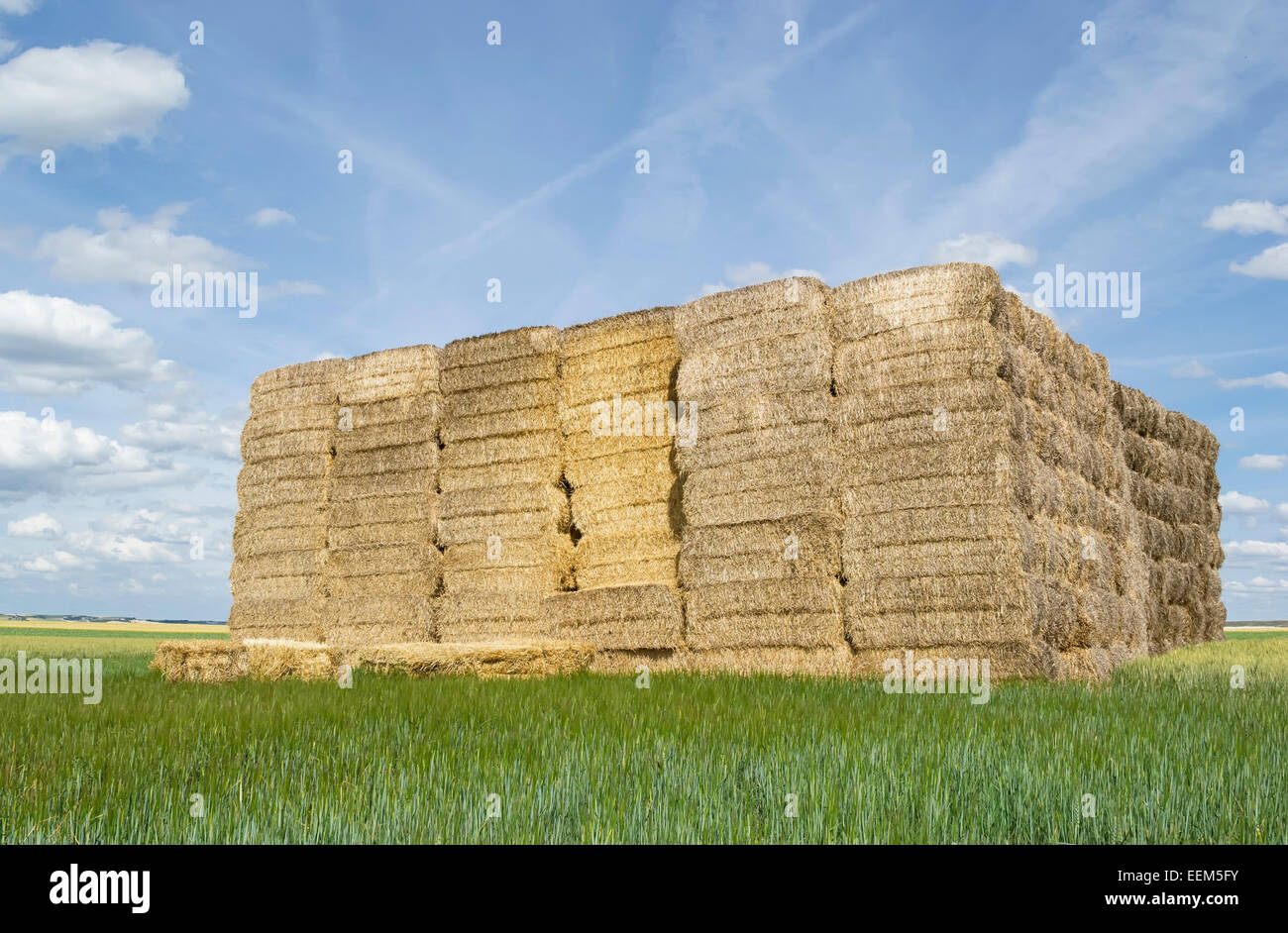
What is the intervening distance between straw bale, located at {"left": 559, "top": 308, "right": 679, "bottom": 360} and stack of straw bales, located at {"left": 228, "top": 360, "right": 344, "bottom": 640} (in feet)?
14.7

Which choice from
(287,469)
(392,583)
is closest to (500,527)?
(392,583)

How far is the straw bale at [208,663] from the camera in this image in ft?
39.7

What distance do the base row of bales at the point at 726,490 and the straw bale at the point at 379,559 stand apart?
38 mm

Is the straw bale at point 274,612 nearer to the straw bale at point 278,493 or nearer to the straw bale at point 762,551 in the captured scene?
the straw bale at point 278,493

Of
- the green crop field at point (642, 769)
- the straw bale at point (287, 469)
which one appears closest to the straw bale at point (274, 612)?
the straw bale at point (287, 469)

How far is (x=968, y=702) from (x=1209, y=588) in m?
17.0

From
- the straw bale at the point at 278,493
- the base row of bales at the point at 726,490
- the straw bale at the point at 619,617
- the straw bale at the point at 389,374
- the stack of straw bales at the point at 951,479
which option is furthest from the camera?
the straw bale at the point at 278,493

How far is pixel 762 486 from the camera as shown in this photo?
1271 centimetres

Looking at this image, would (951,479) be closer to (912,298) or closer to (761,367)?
(912,298)

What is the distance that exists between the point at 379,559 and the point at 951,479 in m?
8.77

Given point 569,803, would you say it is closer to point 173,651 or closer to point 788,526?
point 788,526

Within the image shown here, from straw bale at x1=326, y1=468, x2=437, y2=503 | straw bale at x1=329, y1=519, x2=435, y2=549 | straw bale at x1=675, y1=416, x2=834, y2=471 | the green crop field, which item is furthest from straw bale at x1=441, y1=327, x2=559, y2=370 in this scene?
the green crop field
